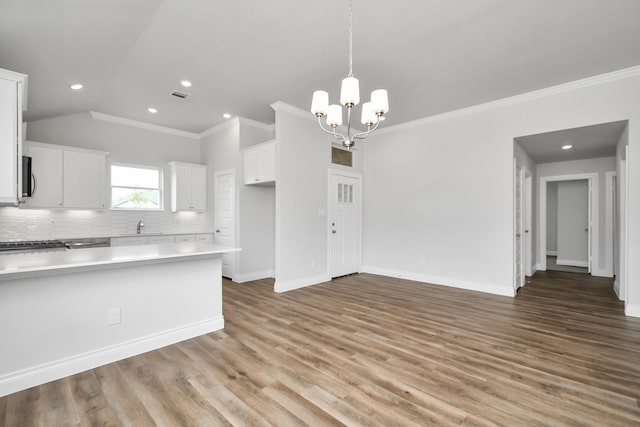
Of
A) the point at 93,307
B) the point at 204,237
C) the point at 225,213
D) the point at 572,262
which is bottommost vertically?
the point at 572,262

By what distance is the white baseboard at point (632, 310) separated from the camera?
349cm

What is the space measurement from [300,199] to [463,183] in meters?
2.70

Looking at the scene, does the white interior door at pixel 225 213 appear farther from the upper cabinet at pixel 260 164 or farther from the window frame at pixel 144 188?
the window frame at pixel 144 188

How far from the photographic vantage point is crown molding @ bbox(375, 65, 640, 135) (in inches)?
140

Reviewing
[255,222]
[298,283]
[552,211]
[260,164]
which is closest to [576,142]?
[552,211]

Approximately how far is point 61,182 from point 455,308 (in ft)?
19.8

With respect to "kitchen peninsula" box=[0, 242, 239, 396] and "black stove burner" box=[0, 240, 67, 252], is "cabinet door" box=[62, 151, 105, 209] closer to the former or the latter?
"black stove burner" box=[0, 240, 67, 252]

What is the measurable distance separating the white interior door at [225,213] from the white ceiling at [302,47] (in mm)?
1639

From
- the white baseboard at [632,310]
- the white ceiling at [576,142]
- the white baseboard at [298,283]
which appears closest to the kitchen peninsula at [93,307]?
the white baseboard at [298,283]

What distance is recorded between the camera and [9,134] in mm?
2312

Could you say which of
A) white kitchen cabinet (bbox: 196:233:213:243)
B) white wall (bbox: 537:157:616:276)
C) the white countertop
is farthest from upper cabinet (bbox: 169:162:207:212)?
white wall (bbox: 537:157:616:276)

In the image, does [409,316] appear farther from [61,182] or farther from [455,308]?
[61,182]

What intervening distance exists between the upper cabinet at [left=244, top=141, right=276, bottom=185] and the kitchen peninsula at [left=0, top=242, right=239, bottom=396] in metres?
2.11

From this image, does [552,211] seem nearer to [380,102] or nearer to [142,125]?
[380,102]
